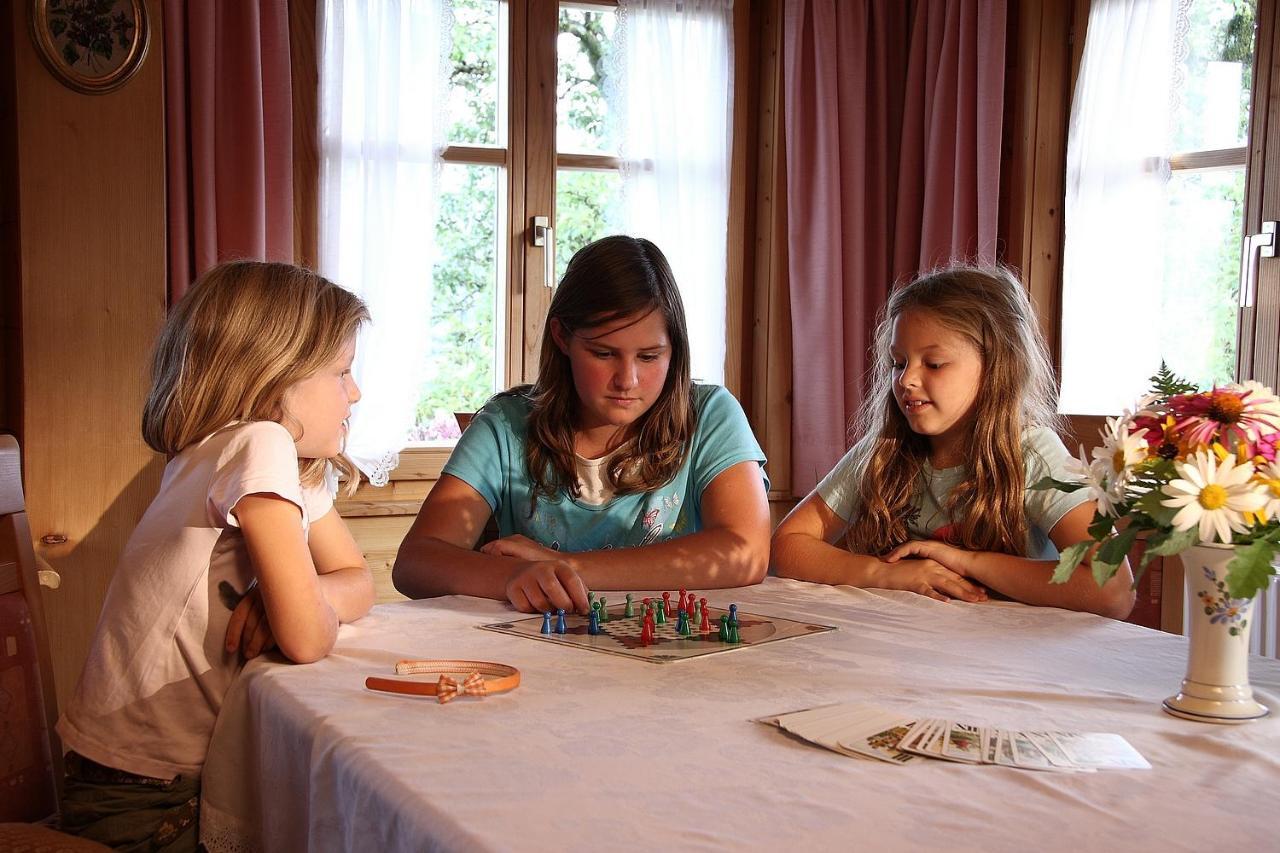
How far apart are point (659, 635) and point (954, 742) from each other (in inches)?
19.0

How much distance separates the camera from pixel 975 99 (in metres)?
3.60

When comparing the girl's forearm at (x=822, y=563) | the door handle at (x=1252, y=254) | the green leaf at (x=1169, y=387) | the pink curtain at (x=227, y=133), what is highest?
the pink curtain at (x=227, y=133)

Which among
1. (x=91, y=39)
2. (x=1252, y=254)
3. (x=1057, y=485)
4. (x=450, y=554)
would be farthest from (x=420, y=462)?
(x=1057, y=485)

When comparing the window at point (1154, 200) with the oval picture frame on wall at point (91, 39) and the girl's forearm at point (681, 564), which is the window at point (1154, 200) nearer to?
the girl's forearm at point (681, 564)

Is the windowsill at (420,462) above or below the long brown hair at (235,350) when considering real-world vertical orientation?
below

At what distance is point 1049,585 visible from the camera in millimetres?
1617

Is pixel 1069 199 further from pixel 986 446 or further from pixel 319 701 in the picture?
pixel 319 701

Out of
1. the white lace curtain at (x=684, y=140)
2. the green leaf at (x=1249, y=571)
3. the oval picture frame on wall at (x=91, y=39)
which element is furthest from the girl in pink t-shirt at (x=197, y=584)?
the white lace curtain at (x=684, y=140)

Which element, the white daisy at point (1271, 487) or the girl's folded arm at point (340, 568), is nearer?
the white daisy at point (1271, 487)

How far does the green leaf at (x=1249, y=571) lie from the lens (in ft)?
3.26

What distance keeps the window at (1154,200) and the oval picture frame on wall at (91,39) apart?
261cm

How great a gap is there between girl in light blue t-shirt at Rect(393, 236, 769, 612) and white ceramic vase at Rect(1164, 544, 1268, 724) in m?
0.81

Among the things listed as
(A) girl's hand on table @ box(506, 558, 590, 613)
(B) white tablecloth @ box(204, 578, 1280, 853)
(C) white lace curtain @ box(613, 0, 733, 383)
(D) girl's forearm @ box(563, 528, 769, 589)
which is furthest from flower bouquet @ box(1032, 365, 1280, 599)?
(C) white lace curtain @ box(613, 0, 733, 383)

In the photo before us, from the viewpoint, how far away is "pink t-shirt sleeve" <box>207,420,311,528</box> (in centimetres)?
121
